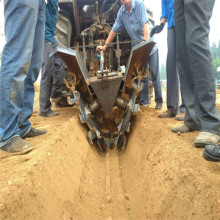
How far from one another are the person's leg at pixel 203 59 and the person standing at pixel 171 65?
103 cm

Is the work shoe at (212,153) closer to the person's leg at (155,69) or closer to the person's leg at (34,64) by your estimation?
the person's leg at (34,64)

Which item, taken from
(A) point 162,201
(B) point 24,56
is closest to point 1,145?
(B) point 24,56

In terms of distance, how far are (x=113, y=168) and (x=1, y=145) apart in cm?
128

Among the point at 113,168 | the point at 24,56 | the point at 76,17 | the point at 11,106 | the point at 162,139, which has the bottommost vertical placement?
the point at 113,168

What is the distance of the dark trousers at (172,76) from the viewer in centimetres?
279

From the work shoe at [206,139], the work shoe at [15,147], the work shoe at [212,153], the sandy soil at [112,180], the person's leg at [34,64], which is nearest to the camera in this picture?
the sandy soil at [112,180]

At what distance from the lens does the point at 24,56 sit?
1860mm

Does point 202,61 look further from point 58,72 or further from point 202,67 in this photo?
point 58,72

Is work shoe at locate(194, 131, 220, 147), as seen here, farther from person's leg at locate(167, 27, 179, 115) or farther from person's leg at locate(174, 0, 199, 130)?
person's leg at locate(167, 27, 179, 115)

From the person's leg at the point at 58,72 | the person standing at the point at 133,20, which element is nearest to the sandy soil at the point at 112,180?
the person's leg at the point at 58,72

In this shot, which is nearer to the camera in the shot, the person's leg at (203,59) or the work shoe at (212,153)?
the work shoe at (212,153)

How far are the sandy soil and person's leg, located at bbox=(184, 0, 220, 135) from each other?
0.26 meters

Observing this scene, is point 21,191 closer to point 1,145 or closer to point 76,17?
point 1,145

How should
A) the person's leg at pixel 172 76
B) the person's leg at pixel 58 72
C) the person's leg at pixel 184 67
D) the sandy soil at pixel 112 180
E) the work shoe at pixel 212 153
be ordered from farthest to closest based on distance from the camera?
the person's leg at pixel 58 72, the person's leg at pixel 172 76, the person's leg at pixel 184 67, the work shoe at pixel 212 153, the sandy soil at pixel 112 180
